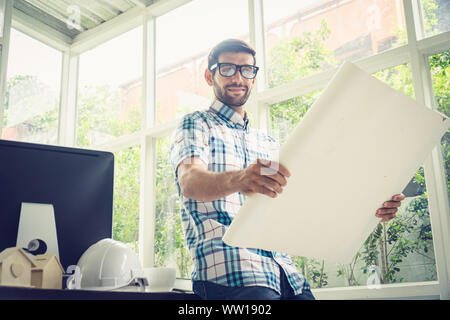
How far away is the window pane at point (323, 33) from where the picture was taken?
210 cm

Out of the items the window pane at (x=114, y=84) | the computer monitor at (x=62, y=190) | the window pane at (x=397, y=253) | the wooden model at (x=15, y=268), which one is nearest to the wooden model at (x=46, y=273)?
the wooden model at (x=15, y=268)

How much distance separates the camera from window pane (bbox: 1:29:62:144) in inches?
109

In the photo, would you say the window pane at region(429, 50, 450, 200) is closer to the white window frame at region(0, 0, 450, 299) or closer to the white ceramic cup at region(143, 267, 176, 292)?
the white window frame at region(0, 0, 450, 299)

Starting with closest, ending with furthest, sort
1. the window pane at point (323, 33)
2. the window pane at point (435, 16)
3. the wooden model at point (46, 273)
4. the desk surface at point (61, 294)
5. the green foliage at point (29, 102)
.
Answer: the desk surface at point (61, 294) → the wooden model at point (46, 273) → the window pane at point (435, 16) → the window pane at point (323, 33) → the green foliage at point (29, 102)

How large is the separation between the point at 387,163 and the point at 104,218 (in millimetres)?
745

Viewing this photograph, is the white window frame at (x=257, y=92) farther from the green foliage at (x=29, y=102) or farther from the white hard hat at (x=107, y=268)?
the white hard hat at (x=107, y=268)

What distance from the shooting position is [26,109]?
281 centimetres

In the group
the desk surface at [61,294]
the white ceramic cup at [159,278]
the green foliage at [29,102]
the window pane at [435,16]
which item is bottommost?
the desk surface at [61,294]

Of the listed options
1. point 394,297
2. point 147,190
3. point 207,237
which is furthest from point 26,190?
point 147,190

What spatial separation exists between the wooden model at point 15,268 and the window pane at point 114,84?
7.14 feet

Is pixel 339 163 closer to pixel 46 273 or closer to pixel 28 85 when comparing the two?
pixel 46 273

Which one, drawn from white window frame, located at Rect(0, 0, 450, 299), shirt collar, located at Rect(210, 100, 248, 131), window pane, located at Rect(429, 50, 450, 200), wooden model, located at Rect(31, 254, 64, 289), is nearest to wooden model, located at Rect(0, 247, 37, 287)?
wooden model, located at Rect(31, 254, 64, 289)

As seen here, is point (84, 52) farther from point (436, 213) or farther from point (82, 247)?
point (436, 213)

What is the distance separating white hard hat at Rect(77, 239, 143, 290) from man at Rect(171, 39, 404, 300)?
17 cm
